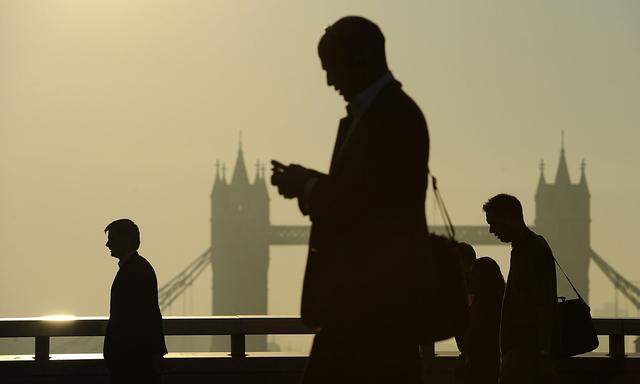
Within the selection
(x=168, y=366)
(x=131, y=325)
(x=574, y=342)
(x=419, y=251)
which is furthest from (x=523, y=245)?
(x=168, y=366)

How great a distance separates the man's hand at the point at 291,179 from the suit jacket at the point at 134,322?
3.02 metres

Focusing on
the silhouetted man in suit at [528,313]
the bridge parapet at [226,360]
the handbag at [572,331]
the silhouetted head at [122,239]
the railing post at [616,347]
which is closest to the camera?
the silhouetted man in suit at [528,313]

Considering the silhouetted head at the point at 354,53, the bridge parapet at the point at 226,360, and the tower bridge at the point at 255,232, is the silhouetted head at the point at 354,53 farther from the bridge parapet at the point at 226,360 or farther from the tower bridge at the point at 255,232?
the tower bridge at the point at 255,232

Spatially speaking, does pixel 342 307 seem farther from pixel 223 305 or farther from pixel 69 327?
pixel 223 305

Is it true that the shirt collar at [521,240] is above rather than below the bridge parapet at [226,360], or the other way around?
above

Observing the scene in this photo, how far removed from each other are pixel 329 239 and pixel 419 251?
0.21 metres

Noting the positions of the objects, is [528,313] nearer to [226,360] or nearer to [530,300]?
[530,300]

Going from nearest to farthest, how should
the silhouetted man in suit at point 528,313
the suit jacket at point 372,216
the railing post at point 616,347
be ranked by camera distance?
the suit jacket at point 372,216, the silhouetted man in suit at point 528,313, the railing post at point 616,347

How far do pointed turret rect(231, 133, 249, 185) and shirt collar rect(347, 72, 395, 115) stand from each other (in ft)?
415

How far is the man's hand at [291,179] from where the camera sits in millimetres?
3322

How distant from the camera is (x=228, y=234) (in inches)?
5094

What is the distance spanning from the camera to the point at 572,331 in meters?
5.61

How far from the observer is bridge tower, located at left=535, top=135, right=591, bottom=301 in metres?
130

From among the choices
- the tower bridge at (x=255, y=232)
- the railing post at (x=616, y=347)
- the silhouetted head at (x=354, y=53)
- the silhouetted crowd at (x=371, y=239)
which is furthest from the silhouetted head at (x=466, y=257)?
the tower bridge at (x=255, y=232)
